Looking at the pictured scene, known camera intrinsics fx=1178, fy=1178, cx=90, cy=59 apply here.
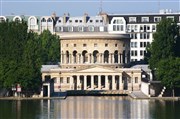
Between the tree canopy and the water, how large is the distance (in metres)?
5.55

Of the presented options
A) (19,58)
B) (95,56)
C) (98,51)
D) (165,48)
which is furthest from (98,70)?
(19,58)

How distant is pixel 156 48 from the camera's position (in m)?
156

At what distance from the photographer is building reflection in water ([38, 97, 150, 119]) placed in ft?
366

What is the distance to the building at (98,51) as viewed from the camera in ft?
538

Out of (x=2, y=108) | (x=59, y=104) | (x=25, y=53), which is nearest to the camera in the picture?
(x=2, y=108)

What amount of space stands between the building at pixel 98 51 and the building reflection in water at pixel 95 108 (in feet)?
35.2

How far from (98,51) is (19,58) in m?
23.6

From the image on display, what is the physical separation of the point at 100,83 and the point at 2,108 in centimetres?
4475

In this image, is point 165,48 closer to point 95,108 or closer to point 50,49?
point 95,108

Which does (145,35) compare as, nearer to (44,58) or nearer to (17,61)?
(44,58)

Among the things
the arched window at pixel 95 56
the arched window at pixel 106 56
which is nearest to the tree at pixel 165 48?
the arched window at pixel 106 56

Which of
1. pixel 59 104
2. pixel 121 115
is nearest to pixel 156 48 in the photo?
pixel 59 104

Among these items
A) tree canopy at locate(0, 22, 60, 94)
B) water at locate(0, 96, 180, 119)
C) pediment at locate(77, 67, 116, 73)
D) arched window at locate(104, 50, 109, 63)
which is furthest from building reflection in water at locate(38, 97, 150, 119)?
arched window at locate(104, 50, 109, 63)

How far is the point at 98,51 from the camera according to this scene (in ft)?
565
